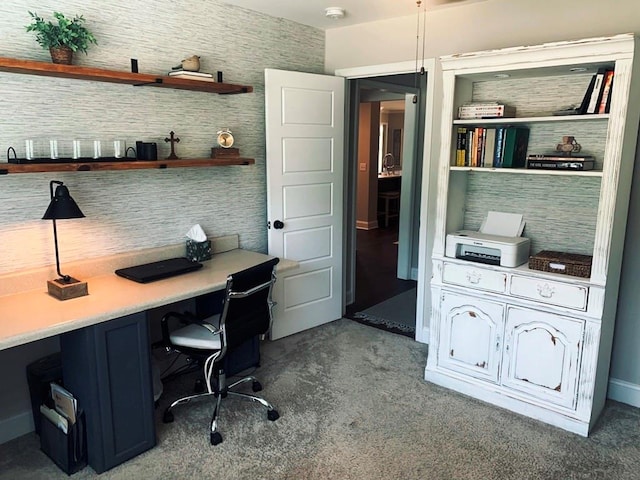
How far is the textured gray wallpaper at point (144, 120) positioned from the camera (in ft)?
8.34

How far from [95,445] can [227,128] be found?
215cm

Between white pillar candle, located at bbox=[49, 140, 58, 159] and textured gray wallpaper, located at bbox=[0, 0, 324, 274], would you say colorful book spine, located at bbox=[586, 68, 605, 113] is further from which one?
white pillar candle, located at bbox=[49, 140, 58, 159]

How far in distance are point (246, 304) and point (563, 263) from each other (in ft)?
5.66

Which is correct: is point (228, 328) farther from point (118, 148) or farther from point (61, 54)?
point (61, 54)

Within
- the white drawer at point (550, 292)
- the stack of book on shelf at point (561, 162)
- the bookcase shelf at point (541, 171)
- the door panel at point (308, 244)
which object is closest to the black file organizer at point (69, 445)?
the door panel at point (308, 244)

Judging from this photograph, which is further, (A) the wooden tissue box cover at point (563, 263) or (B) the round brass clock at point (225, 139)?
(B) the round brass clock at point (225, 139)

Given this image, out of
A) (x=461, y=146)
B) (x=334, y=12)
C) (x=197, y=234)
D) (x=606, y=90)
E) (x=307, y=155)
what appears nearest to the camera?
(x=606, y=90)

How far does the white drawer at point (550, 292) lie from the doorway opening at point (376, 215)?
1402mm

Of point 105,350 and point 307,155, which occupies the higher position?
point 307,155

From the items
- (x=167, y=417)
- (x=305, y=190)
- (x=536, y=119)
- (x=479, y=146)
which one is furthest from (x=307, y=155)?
(x=167, y=417)

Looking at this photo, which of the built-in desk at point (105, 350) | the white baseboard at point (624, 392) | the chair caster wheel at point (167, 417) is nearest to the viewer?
the built-in desk at point (105, 350)

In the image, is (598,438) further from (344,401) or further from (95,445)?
(95,445)

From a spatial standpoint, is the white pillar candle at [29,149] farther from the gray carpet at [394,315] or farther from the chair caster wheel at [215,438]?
the gray carpet at [394,315]

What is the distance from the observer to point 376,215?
9156mm
